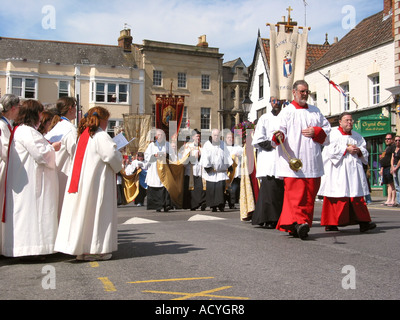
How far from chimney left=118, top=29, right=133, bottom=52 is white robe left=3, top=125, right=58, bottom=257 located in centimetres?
4760

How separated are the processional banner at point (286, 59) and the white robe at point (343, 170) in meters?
12.5

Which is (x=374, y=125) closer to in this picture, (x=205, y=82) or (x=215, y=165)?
(x=215, y=165)

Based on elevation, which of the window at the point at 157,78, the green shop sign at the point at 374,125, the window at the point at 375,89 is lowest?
the green shop sign at the point at 374,125

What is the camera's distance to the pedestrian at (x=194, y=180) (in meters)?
16.6

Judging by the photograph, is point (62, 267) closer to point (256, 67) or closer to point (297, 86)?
point (297, 86)

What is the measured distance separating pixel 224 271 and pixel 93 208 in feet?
5.62

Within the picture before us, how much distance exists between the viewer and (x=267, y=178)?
9773 millimetres

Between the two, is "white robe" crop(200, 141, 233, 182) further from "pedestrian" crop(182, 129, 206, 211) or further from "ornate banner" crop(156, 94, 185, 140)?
"ornate banner" crop(156, 94, 185, 140)

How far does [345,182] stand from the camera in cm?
920

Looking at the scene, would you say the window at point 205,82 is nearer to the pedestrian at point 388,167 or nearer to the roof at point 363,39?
the roof at point 363,39

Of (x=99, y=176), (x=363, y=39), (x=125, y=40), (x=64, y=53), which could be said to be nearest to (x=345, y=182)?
(x=99, y=176)

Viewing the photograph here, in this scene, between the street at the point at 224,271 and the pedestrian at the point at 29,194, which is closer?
the street at the point at 224,271

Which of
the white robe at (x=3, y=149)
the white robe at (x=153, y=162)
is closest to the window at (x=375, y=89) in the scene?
the white robe at (x=153, y=162)

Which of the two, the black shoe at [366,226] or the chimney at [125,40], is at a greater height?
the chimney at [125,40]
